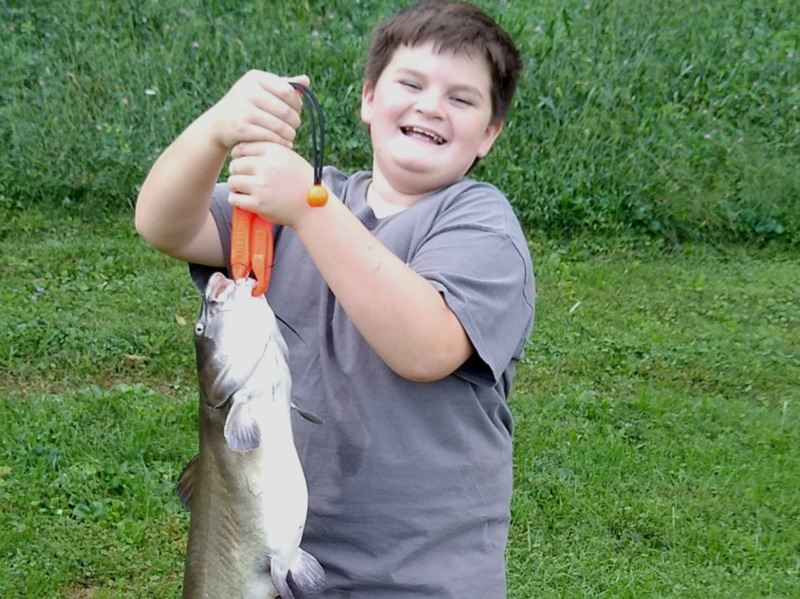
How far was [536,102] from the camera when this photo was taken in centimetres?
771

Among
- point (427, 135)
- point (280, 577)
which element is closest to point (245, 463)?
point (280, 577)

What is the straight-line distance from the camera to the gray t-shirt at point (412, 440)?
1.89 metres

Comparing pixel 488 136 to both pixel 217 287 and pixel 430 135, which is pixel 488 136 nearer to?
pixel 430 135

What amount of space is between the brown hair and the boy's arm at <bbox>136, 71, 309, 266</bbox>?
33cm

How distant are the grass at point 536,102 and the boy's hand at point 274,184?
18.3 feet

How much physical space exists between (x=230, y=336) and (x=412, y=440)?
406 mm

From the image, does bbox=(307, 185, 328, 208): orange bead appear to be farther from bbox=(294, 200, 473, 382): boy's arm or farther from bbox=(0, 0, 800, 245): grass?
bbox=(0, 0, 800, 245): grass

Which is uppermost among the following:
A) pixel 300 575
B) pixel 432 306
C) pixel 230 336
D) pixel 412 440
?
pixel 432 306

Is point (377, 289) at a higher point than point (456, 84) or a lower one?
lower

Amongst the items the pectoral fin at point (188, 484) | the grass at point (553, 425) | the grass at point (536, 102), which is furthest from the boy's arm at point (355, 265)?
the grass at point (536, 102)

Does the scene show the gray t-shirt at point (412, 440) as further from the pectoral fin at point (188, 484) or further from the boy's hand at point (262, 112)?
the boy's hand at point (262, 112)

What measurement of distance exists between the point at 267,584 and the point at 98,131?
5997 mm

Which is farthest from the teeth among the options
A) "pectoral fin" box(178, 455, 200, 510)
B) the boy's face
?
"pectoral fin" box(178, 455, 200, 510)

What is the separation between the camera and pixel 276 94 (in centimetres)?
175
